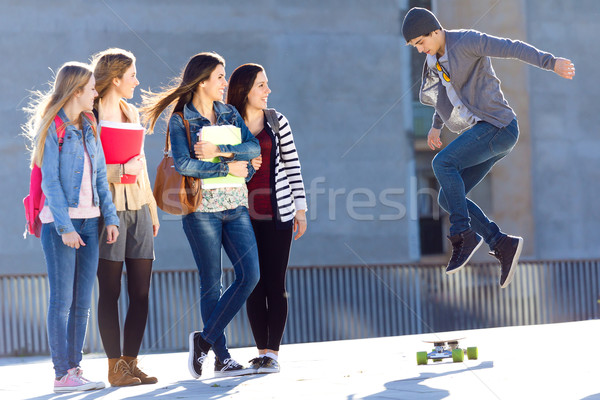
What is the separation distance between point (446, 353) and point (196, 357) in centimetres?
173

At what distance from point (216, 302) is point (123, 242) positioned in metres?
0.67

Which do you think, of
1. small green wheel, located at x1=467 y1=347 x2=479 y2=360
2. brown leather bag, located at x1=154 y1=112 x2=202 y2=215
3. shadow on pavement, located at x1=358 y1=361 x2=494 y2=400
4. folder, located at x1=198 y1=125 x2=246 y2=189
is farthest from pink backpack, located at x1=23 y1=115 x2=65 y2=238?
small green wheel, located at x1=467 y1=347 x2=479 y2=360

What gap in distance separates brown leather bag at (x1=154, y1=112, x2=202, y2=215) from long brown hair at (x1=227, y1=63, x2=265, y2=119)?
1.40 ft

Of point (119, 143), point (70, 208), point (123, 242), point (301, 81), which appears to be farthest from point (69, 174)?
point (301, 81)

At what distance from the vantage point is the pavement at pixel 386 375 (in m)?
3.77

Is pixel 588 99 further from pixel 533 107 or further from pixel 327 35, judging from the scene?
pixel 327 35

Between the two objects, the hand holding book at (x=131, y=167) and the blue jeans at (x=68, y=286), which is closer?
the blue jeans at (x=68, y=286)

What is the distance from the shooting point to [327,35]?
48.7ft

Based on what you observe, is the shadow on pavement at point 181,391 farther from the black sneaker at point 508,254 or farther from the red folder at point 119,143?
the black sneaker at point 508,254

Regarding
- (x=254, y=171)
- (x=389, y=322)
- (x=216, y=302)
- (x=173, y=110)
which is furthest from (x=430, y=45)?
(x=389, y=322)

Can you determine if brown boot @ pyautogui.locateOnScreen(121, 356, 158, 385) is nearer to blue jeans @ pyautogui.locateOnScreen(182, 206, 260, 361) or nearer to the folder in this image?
blue jeans @ pyautogui.locateOnScreen(182, 206, 260, 361)

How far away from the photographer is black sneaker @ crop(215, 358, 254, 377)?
185 inches

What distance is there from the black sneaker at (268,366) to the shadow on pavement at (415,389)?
35.1 inches

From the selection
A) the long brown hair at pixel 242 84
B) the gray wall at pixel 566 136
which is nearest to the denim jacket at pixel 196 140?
the long brown hair at pixel 242 84
